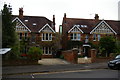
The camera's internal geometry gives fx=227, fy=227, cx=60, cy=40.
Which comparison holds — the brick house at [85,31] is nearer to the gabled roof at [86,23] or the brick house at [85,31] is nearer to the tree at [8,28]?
the gabled roof at [86,23]

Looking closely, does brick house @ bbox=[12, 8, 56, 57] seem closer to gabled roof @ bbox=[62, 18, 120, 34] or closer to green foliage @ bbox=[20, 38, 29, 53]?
green foliage @ bbox=[20, 38, 29, 53]

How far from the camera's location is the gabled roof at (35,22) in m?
45.6

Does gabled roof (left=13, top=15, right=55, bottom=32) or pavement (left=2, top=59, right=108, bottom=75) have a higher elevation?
gabled roof (left=13, top=15, right=55, bottom=32)

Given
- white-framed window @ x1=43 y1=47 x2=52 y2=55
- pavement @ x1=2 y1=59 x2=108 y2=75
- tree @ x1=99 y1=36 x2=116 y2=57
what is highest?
tree @ x1=99 y1=36 x2=116 y2=57

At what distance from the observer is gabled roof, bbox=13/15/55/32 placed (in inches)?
1795

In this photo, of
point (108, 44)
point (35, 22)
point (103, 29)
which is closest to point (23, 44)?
point (35, 22)

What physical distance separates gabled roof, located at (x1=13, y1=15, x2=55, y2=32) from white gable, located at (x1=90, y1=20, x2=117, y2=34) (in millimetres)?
9275

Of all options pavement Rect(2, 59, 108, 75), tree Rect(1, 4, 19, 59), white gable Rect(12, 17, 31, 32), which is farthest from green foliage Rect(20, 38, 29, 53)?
pavement Rect(2, 59, 108, 75)

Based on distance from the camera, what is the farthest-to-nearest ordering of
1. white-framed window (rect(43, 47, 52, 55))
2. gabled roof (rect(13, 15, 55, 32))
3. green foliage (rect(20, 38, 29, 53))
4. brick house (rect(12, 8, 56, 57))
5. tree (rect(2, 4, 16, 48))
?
gabled roof (rect(13, 15, 55, 32)) < white-framed window (rect(43, 47, 52, 55)) < brick house (rect(12, 8, 56, 57)) < green foliage (rect(20, 38, 29, 53)) < tree (rect(2, 4, 16, 48))

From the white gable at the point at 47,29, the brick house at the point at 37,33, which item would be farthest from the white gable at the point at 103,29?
the brick house at the point at 37,33

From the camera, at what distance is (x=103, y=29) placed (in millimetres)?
48500

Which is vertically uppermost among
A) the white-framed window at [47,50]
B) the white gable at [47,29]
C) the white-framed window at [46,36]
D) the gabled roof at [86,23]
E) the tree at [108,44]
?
the gabled roof at [86,23]

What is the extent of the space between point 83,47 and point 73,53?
14490 mm

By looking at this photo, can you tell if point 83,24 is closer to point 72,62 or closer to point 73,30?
point 73,30
